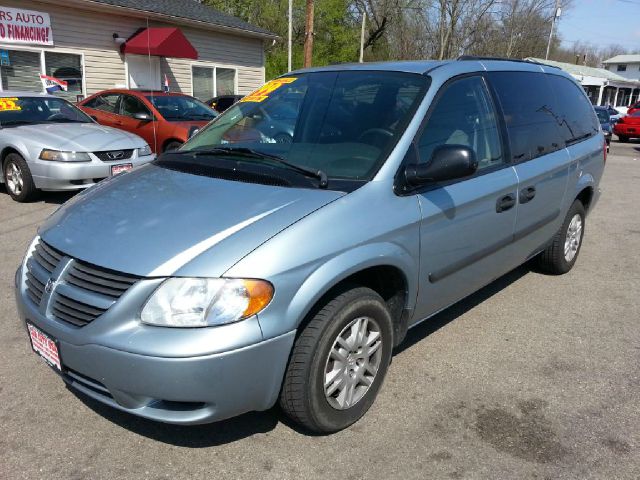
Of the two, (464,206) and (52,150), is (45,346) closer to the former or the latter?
(464,206)

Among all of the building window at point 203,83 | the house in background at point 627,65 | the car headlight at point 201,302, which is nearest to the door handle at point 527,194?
the car headlight at point 201,302

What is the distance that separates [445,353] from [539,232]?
4.48ft

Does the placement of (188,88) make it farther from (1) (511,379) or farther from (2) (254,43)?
(1) (511,379)

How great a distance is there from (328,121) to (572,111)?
272cm

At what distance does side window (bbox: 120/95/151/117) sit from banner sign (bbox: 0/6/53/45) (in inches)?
159

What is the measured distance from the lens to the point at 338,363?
2.67 metres

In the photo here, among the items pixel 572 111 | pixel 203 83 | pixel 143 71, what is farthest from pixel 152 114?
pixel 203 83

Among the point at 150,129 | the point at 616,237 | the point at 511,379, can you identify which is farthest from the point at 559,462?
the point at 150,129

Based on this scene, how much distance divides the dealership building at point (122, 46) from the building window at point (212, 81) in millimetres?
31

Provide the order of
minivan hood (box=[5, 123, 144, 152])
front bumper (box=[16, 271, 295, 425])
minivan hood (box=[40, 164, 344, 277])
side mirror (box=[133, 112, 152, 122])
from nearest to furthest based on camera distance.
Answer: front bumper (box=[16, 271, 295, 425]) < minivan hood (box=[40, 164, 344, 277]) < minivan hood (box=[5, 123, 144, 152]) < side mirror (box=[133, 112, 152, 122])

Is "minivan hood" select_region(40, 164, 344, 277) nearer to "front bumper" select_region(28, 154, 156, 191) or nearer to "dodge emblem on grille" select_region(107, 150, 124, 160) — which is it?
"front bumper" select_region(28, 154, 156, 191)

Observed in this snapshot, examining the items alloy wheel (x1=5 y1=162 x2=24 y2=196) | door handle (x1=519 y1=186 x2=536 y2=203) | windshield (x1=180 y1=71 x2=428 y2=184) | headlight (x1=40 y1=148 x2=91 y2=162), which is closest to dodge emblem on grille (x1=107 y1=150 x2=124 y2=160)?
headlight (x1=40 y1=148 x2=91 y2=162)

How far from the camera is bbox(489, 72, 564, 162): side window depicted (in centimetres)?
386

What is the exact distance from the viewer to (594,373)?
11.4 feet
